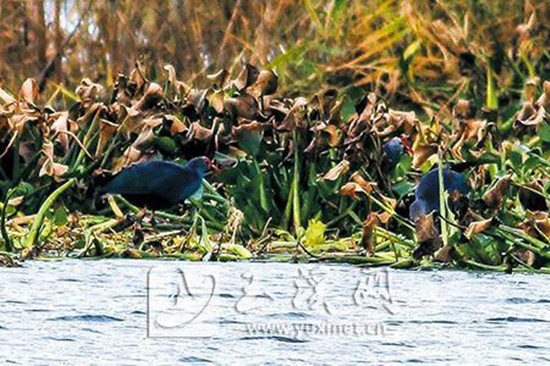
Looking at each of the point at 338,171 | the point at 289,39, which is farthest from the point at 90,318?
the point at 289,39

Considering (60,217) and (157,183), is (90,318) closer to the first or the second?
(60,217)

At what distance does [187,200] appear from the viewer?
22.0ft

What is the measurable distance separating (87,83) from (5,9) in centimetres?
277

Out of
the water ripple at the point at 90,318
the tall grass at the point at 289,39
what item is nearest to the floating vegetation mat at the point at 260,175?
the water ripple at the point at 90,318

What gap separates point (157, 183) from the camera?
6230mm

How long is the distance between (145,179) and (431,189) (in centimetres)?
114

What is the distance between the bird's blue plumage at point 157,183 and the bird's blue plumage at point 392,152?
78 cm

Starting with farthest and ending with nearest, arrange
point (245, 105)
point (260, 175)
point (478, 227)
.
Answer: point (245, 105) < point (260, 175) < point (478, 227)

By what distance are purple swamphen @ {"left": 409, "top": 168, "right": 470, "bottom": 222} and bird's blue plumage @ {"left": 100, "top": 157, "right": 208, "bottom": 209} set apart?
904 mm

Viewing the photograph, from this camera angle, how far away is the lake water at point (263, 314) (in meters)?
3.78

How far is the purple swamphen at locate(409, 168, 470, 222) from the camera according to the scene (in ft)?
19.2

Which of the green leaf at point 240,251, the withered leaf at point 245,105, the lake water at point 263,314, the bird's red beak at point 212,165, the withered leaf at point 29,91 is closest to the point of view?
the lake water at point 263,314

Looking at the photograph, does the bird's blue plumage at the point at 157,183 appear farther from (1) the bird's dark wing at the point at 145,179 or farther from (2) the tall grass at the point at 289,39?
(2) the tall grass at the point at 289,39

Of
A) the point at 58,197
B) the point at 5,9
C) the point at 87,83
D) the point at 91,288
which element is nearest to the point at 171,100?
the point at 87,83
